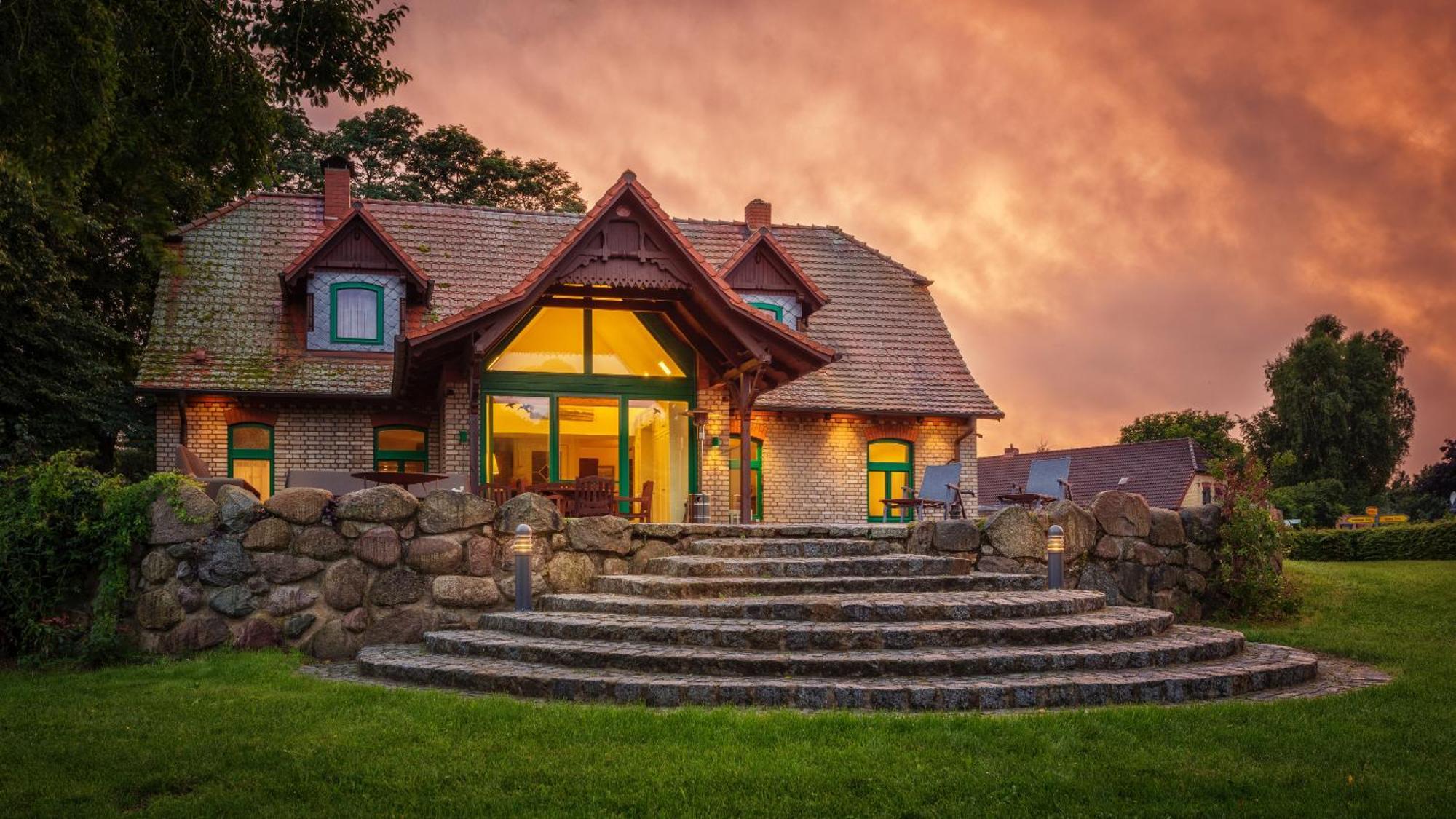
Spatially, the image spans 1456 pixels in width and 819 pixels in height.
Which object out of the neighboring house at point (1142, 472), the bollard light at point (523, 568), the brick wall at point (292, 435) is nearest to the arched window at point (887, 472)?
the brick wall at point (292, 435)

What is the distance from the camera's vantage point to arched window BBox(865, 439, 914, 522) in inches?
813

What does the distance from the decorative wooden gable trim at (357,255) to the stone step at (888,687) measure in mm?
12171

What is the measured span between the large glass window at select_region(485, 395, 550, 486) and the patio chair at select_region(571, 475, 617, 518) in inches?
70.1

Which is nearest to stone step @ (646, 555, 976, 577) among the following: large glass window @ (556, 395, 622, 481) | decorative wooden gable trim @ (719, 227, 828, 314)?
large glass window @ (556, 395, 622, 481)

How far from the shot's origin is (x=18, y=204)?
56.7 ft

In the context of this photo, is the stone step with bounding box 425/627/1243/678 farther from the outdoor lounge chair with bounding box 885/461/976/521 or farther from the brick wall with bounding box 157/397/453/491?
the brick wall with bounding box 157/397/453/491

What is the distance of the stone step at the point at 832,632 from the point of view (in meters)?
8.51

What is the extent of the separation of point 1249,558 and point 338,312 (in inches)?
579

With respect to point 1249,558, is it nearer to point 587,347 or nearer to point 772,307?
point 587,347

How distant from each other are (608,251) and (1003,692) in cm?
845

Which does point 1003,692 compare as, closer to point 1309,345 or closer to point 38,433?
point 38,433

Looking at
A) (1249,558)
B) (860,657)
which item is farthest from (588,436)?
(1249,558)

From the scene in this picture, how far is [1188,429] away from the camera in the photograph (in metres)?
64.0

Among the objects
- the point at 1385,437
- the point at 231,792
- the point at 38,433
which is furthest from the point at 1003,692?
the point at 1385,437
